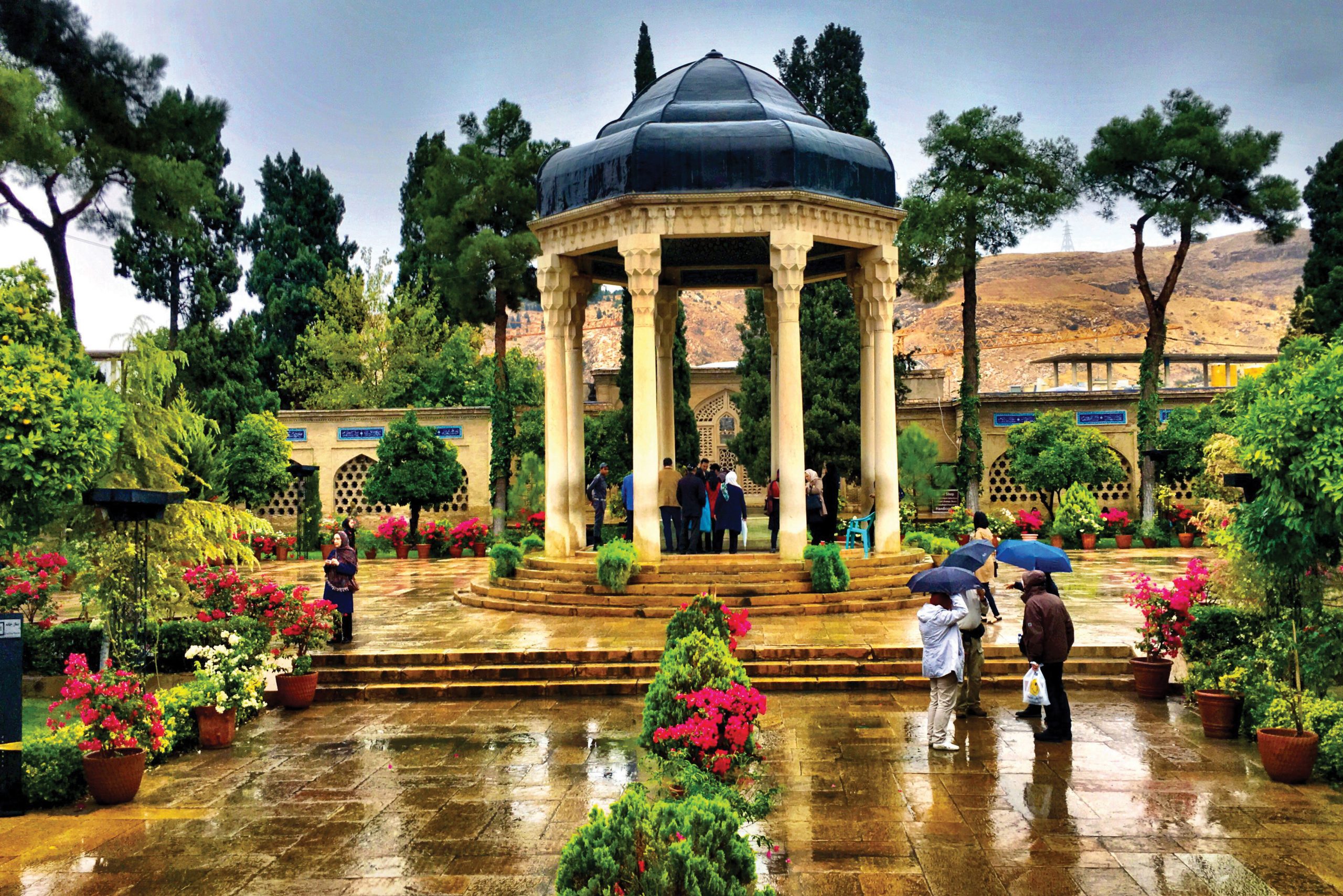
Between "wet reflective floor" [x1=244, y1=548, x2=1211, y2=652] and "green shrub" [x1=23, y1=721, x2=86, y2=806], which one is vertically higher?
"wet reflective floor" [x1=244, y1=548, x2=1211, y2=652]

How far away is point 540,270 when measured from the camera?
56.2 feet

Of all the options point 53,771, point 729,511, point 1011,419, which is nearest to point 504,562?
point 729,511

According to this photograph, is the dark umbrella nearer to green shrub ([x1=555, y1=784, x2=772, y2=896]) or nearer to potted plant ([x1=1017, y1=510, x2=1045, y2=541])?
green shrub ([x1=555, y1=784, x2=772, y2=896])

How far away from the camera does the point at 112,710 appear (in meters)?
7.95

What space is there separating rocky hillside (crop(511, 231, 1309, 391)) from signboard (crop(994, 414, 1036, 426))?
42.1 m

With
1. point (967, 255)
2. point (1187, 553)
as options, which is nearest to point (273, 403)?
point (967, 255)

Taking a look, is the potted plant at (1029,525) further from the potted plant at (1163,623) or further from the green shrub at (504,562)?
the potted plant at (1163,623)

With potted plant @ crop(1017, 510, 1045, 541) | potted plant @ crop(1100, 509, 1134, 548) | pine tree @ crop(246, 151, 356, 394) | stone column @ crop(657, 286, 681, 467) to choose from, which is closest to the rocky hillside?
pine tree @ crop(246, 151, 356, 394)

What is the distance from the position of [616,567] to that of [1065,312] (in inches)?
3145

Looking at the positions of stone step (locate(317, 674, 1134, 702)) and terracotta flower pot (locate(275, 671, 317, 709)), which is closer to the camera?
terracotta flower pot (locate(275, 671, 317, 709))

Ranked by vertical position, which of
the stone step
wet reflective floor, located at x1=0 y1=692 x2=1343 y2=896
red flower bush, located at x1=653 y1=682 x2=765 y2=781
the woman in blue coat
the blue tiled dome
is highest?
the blue tiled dome

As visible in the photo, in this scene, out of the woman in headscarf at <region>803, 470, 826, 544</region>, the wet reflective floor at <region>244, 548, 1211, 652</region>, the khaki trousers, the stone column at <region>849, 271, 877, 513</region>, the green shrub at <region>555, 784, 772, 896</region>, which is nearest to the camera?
the green shrub at <region>555, 784, 772, 896</region>

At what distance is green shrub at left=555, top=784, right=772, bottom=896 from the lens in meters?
4.00

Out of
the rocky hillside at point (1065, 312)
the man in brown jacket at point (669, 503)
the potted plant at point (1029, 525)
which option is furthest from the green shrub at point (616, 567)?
the rocky hillside at point (1065, 312)
